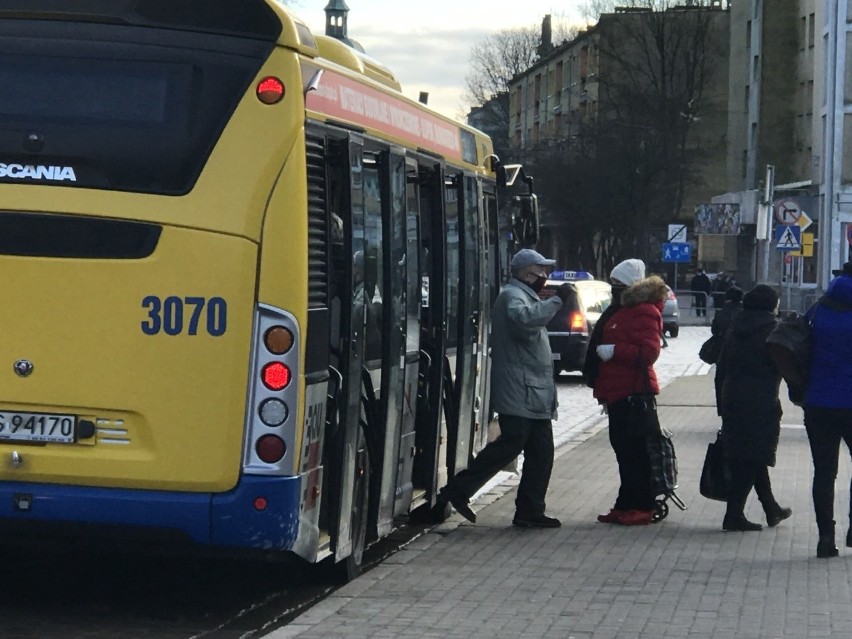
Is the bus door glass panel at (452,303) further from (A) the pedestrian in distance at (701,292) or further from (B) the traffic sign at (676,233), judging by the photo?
(A) the pedestrian in distance at (701,292)

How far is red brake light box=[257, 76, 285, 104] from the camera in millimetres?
7828

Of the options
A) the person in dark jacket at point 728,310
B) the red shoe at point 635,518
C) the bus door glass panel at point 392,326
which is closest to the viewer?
the bus door glass panel at point 392,326

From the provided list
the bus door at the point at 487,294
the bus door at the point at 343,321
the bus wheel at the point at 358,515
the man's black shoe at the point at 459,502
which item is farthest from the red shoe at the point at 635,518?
the bus door at the point at 343,321

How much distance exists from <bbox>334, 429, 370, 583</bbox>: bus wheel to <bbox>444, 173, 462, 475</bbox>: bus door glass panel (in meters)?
1.95

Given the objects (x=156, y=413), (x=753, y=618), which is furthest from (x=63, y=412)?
(x=753, y=618)

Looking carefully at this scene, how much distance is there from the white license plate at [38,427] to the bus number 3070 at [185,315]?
52cm

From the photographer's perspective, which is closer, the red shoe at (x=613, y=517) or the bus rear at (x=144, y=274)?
the bus rear at (x=144, y=274)

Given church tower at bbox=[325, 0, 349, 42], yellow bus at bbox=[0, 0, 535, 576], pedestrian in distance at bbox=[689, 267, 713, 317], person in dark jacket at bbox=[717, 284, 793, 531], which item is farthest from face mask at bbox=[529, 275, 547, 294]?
pedestrian in distance at bbox=[689, 267, 713, 317]

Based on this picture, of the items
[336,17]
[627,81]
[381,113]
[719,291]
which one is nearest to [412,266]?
[381,113]

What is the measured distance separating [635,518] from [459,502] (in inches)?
48.6

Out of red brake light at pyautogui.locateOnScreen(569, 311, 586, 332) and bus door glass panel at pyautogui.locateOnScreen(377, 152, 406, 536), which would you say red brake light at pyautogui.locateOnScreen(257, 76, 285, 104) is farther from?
red brake light at pyautogui.locateOnScreen(569, 311, 586, 332)

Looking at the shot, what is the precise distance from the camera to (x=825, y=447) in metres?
11.1

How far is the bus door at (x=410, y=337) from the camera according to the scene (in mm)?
10094

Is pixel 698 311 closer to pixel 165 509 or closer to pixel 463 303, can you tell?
pixel 463 303
